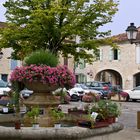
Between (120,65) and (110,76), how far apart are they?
5.16 meters

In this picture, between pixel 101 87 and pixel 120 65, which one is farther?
pixel 120 65

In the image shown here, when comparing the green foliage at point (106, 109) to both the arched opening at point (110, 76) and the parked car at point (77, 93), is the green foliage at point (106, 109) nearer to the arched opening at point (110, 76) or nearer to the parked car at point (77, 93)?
the parked car at point (77, 93)

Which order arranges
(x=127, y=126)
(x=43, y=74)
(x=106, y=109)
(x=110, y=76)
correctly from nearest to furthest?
(x=43, y=74)
(x=106, y=109)
(x=127, y=126)
(x=110, y=76)

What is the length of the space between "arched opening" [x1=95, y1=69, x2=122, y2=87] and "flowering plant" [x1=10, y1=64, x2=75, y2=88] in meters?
40.2

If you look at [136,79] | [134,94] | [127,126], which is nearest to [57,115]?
[127,126]

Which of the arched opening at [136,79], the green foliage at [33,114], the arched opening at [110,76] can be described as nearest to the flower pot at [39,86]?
the green foliage at [33,114]

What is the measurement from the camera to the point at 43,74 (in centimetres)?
797

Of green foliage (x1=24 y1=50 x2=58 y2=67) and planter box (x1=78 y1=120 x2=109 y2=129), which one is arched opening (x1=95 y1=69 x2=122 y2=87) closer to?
green foliage (x1=24 y1=50 x2=58 y2=67)

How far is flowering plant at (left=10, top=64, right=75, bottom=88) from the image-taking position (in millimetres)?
7961

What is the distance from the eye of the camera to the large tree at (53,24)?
787 inches

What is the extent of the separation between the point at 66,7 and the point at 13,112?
1131cm

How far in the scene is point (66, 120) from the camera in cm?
873

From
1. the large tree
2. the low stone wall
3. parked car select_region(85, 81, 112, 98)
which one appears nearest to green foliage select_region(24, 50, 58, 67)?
the low stone wall

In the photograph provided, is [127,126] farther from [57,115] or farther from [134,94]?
[134,94]
